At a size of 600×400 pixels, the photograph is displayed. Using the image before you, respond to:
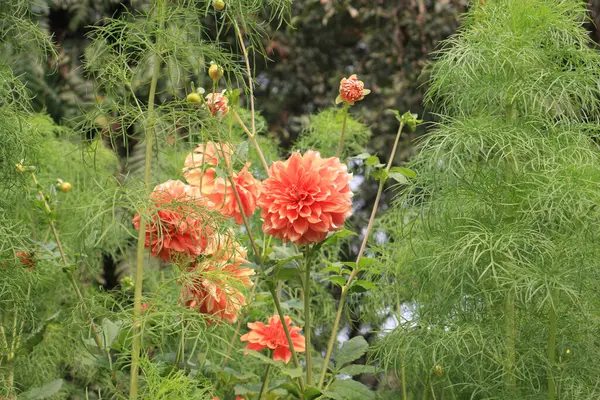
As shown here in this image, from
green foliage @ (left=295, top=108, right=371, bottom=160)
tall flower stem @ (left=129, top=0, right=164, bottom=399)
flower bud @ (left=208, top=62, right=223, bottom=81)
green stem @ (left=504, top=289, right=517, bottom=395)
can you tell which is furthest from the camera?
green foliage @ (left=295, top=108, right=371, bottom=160)

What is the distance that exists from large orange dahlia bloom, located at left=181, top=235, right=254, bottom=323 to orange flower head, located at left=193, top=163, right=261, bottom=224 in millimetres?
46

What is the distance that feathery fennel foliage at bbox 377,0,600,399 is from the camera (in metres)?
1.38

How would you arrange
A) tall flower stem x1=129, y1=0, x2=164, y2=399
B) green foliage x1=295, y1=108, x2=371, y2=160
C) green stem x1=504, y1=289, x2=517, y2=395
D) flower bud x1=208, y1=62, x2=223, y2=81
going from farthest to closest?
green foliage x1=295, y1=108, x2=371, y2=160, green stem x1=504, y1=289, x2=517, y2=395, flower bud x1=208, y1=62, x2=223, y2=81, tall flower stem x1=129, y1=0, x2=164, y2=399

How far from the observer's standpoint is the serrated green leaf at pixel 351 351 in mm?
1460

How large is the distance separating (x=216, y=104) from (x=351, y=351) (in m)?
0.48

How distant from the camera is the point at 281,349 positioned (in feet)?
4.88

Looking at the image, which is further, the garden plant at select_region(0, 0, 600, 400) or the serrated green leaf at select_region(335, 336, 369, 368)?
the serrated green leaf at select_region(335, 336, 369, 368)

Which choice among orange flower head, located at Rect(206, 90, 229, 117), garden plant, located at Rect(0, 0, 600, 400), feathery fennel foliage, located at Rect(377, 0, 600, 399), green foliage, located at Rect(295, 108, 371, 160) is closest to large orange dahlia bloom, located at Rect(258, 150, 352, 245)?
garden plant, located at Rect(0, 0, 600, 400)

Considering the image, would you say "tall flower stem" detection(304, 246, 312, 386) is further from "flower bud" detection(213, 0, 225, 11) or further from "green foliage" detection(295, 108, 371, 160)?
"green foliage" detection(295, 108, 371, 160)

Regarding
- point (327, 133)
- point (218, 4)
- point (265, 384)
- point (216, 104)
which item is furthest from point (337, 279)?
point (327, 133)

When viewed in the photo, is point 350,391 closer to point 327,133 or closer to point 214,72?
point 214,72

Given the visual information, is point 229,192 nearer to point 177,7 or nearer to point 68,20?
point 177,7

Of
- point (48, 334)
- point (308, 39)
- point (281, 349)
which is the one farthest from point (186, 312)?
point (308, 39)

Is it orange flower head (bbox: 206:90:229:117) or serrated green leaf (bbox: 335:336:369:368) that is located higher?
orange flower head (bbox: 206:90:229:117)
